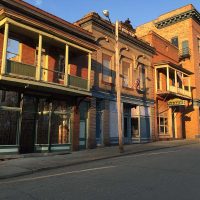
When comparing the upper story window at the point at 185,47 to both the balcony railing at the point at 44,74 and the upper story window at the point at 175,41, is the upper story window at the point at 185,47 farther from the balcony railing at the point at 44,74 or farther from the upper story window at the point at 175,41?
the balcony railing at the point at 44,74

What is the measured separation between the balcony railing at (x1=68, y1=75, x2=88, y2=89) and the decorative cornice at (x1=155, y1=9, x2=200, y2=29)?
67.2ft

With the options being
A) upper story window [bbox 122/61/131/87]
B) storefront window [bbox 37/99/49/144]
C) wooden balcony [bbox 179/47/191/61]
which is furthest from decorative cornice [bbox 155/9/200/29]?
storefront window [bbox 37/99/49/144]

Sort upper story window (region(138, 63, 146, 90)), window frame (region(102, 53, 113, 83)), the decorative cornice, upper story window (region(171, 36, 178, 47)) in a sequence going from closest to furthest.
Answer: window frame (region(102, 53, 113, 83)), upper story window (region(138, 63, 146, 90)), the decorative cornice, upper story window (region(171, 36, 178, 47))

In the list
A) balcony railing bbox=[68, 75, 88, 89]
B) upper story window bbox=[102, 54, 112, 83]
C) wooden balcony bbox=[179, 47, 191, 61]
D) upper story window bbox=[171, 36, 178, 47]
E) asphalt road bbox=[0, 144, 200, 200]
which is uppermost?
upper story window bbox=[171, 36, 178, 47]

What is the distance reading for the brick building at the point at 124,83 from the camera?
20.2m

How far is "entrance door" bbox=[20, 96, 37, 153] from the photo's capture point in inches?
620

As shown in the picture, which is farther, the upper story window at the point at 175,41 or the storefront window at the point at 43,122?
the upper story window at the point at 175,41

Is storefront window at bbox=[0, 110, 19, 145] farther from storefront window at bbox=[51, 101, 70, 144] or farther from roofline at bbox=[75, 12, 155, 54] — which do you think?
roofline at bbox=[75, 12, 155, 54]

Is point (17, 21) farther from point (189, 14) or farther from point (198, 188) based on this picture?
point (189, 14)

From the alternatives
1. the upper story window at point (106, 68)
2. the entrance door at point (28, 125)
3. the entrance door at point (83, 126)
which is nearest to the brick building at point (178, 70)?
the upper story window at point (106, 68)

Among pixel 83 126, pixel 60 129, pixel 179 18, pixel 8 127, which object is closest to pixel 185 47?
pixel 179 18

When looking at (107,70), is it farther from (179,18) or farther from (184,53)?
(179,18)

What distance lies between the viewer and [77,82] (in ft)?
56.3

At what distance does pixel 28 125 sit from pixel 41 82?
9.44 feet
